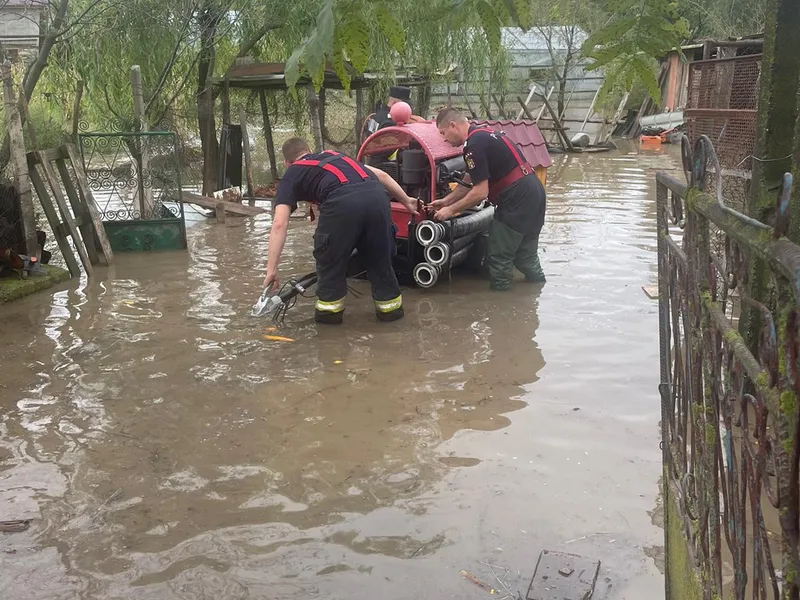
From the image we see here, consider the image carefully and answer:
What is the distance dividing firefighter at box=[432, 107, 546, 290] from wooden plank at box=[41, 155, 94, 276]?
384cm

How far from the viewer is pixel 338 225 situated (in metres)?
6.02

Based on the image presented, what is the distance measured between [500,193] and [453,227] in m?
0.60


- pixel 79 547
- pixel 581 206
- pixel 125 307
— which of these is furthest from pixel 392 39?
pixel 581 206

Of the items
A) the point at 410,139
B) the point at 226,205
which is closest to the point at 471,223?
the point at 410,139

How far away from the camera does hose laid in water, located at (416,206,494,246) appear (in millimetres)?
6758

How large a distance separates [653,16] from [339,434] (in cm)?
267

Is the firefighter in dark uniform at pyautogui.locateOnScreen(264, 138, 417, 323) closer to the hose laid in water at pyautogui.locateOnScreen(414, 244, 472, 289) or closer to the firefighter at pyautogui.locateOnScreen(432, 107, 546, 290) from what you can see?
the hose laid in water at pyautogui.locateOnScreen(414, 244, 472, 289)

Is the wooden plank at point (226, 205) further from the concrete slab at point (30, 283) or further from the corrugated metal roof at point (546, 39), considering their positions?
the corrugated metal roof at point (546, 39)

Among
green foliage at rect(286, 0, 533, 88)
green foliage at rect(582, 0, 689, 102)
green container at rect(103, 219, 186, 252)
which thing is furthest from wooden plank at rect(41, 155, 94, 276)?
green foliage at rect(582, 0, 689, 102)

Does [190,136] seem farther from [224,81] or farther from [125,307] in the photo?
[125,307]

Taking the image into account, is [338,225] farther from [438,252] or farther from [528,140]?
[528,140]

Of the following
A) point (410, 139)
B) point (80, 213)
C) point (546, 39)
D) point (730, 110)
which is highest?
point (546, 39)

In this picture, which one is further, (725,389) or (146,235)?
(146,235)

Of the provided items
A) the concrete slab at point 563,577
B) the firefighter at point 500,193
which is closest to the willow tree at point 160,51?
the firefighter at point 500,193
